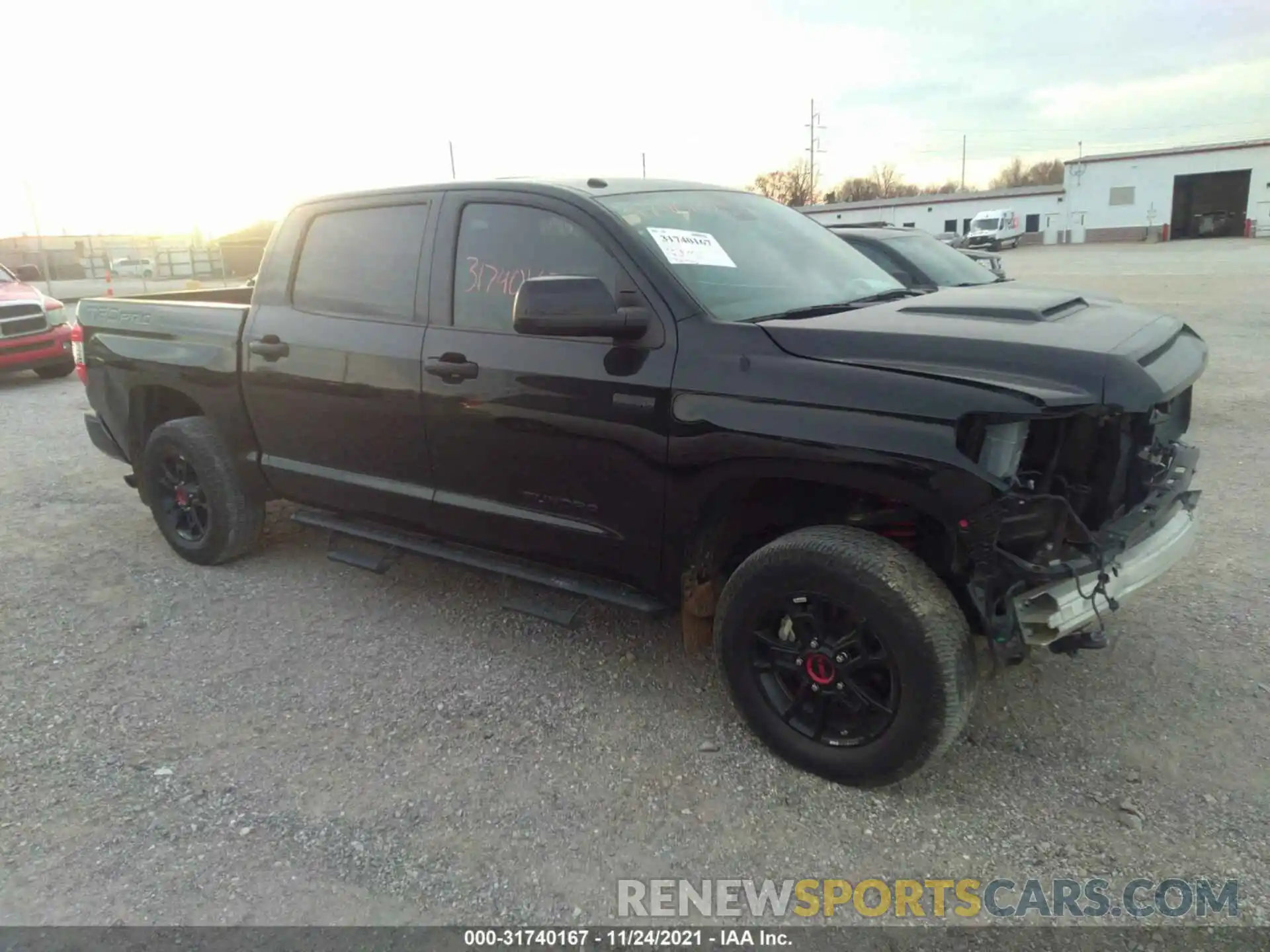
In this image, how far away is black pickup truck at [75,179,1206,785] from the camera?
2.64 metres

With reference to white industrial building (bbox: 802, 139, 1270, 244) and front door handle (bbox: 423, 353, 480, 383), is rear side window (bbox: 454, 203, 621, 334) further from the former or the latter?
white industrial building (bbox: 802, 139, 1270, 244)

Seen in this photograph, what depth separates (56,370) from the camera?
38.8 feet

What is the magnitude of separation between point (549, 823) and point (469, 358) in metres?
1.74

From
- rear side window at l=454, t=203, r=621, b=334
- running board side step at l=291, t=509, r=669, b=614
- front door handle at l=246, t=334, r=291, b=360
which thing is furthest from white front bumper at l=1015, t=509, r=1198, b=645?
front door handle at l=246, t=334, r=291, b=360

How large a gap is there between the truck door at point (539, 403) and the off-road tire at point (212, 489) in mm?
1487

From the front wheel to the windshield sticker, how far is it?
3.52 feet

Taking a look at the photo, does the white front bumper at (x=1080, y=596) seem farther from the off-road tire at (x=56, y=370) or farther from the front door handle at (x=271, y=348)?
the off-road tire at (x=56, y=370)

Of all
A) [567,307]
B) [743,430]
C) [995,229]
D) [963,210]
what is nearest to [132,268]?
[995,229]

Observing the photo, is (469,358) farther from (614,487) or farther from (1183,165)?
(1183,165)

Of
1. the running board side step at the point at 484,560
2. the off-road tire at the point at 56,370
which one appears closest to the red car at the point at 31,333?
the off-road tire at the point at 56,370

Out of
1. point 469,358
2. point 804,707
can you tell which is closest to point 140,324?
point 469,358

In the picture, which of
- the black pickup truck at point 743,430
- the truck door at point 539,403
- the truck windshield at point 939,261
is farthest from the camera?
the truck windshield at point 939,261

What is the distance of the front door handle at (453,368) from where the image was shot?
352cm

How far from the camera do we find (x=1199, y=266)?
2717 centimetres
